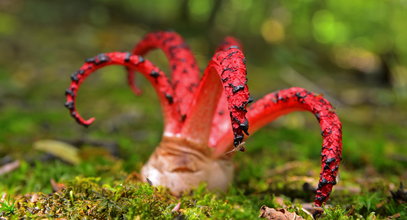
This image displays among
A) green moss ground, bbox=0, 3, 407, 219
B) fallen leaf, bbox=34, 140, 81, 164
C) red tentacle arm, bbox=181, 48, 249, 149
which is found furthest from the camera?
fallen leaf, bbox=34, 140, 81, 164

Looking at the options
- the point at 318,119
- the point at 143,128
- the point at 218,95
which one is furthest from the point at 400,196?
the point at 143,128

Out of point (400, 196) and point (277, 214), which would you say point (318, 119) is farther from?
point (400, 196)

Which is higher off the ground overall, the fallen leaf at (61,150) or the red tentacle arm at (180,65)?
the red tentacle arm at (180,65)

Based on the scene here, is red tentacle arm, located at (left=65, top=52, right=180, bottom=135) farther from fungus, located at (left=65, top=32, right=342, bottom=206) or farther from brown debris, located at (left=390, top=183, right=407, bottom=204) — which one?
brown debris, located at (left=390, top=183, right=407, bottom=204)

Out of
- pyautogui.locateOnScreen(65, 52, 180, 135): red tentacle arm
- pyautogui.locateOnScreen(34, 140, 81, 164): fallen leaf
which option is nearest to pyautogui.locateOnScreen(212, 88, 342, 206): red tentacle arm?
pyautogui.locateOnScreen(65, 52, 180, 135): red tentacle arm

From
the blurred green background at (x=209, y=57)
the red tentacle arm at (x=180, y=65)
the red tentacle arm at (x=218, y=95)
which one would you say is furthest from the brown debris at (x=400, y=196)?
the red tentacle arm at (x=180, y=65)

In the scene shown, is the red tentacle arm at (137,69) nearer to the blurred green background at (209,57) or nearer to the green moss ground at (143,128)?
the green moss ground at (143,128)

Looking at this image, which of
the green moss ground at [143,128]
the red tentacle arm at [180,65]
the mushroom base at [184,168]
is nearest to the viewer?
the green moss ground at [143,128]
